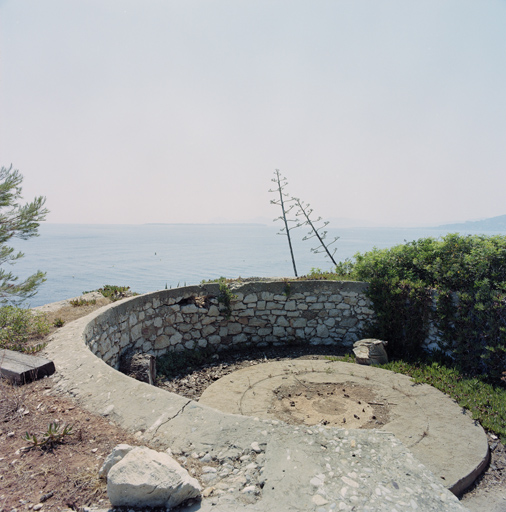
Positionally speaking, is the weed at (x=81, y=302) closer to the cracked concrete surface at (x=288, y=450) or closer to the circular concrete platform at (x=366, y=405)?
the circular concrete platform at (x=366, y=405)

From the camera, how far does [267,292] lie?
9148 millimetres

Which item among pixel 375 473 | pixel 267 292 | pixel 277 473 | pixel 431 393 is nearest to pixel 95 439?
pixel 277 473

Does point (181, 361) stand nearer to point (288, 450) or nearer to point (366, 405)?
point (366, 405)

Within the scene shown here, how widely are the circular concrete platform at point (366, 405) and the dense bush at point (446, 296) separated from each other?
1375 mm

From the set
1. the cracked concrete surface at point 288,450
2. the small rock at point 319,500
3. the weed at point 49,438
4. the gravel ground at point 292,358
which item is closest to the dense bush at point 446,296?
A: the gravel ground at point 292,358

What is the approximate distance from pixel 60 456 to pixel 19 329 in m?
3.94

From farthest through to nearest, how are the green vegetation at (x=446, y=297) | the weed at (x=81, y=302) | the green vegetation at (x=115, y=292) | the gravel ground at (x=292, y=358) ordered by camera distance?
the green vegetation at (x=115, y=292) → the weed at (x=81, y=302) → the green vegetation at (x=446, y=297) → the gravel ground at (x=292, y=358)

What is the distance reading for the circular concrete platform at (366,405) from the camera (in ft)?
15.4

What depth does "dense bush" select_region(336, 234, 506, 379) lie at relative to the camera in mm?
6746

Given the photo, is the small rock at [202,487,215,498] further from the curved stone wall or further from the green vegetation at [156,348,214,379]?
the curved stone wall

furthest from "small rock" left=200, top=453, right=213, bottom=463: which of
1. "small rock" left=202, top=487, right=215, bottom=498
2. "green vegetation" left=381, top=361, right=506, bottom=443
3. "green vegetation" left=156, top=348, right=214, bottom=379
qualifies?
"green vegetation" left=156, top=348, right=214, bottom=379

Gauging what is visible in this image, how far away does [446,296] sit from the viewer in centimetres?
742

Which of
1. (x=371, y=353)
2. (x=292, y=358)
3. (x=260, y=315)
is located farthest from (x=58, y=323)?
(x=371, y=353)

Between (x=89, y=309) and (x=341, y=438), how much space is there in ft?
21.9
